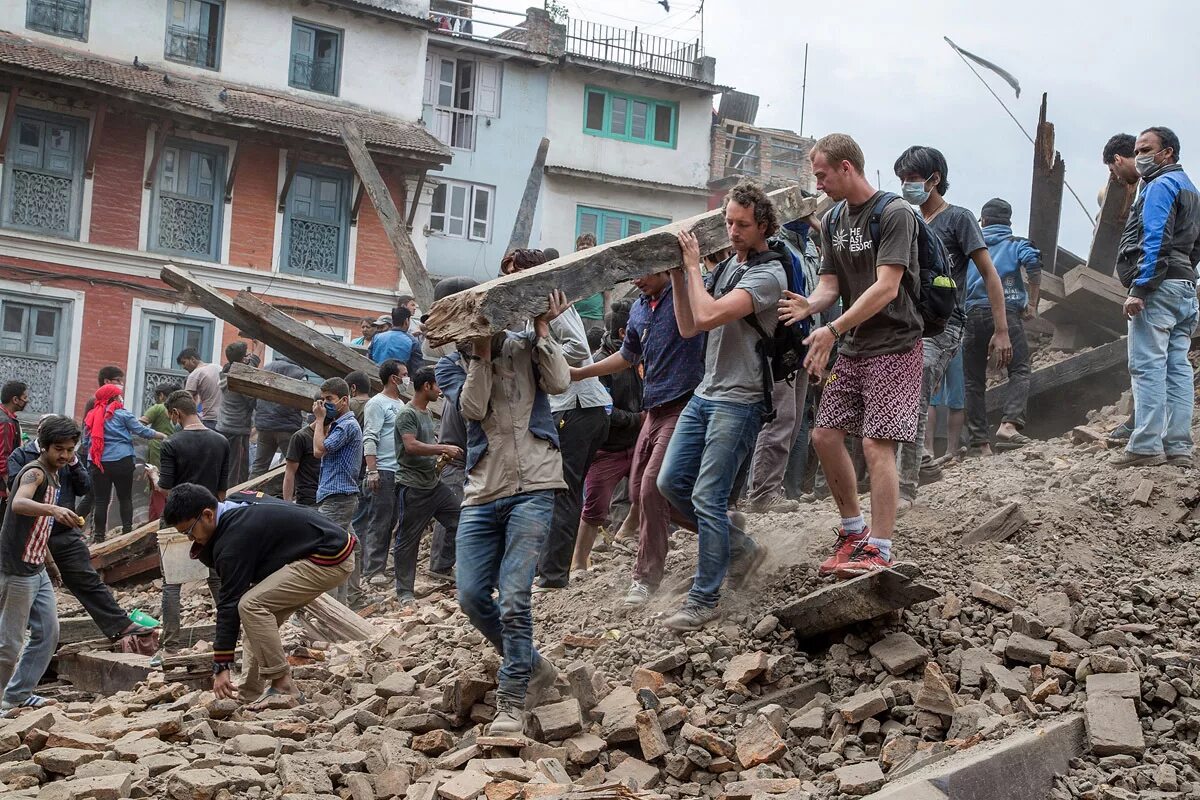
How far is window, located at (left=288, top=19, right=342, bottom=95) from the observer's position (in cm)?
2267

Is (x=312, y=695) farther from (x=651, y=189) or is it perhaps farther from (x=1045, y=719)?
(x=651, y=189)

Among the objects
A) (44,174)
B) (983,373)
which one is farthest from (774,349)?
(44,174)

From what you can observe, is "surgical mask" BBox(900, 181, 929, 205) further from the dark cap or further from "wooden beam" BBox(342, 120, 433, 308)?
"wooden beam" BBox(342, 120, 433, 308)

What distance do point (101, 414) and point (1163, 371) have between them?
1014cm

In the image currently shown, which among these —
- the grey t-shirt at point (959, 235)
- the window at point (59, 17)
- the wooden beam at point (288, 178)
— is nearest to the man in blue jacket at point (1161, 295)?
the grey t-shirt at point (959, 235)

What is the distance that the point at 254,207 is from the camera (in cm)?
2216

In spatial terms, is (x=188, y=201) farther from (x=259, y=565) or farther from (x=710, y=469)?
(x=710, y=469)

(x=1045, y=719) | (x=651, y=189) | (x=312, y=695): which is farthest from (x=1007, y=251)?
(x=651, y=189)

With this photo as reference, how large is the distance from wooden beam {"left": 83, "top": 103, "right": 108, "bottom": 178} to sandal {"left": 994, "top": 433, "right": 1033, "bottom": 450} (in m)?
16.2

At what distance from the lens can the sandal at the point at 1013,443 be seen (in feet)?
31.9

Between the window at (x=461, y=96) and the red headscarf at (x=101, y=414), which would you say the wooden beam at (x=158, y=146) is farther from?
the red headscarf at (x=101, y=414)

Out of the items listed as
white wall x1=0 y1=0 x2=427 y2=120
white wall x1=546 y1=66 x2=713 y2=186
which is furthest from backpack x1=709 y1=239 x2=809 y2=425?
white wall x1=546 y1=66 x2=713 y2=186

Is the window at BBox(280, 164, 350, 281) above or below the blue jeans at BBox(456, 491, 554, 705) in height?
above

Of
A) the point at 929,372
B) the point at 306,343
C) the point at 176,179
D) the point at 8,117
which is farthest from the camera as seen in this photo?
the point at 176,179
